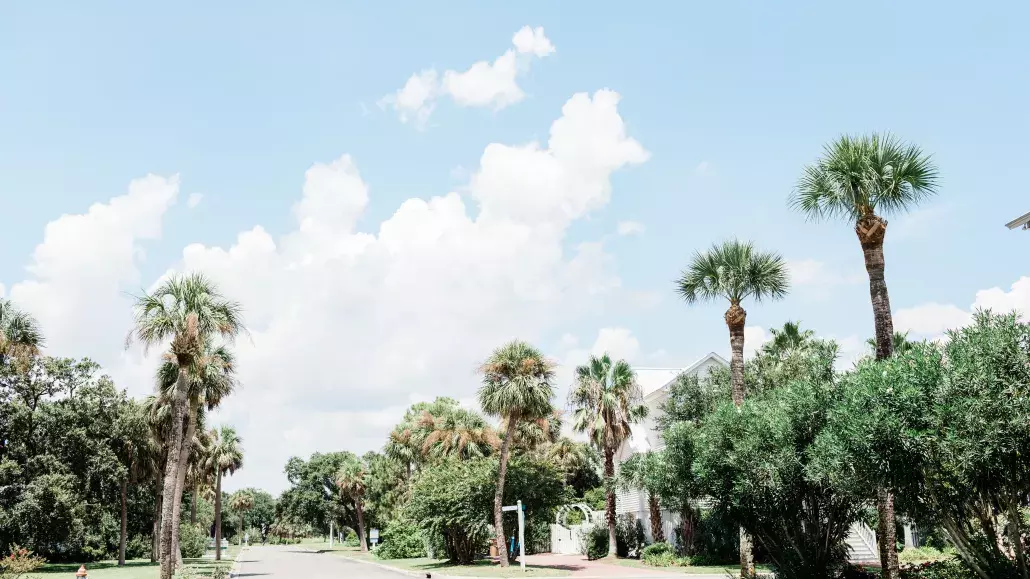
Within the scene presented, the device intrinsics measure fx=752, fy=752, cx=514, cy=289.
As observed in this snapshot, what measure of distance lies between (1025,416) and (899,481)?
251cm

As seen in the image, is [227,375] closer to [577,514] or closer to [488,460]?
[488,460]

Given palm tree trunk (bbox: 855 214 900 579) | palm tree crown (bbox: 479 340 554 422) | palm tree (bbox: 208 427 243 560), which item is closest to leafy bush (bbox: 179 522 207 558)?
palm tree (bbox: 208 427 243 560)

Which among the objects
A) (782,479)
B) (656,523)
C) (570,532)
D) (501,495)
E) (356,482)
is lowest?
(570,532)

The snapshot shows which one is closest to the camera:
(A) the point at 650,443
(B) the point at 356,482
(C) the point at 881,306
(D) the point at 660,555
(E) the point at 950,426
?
(E) the point at 950,426

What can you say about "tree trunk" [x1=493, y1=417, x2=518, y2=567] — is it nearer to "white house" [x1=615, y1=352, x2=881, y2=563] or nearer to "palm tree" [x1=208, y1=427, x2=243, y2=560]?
"white house" [x1=615, y1=352, x2=881, y2=563]

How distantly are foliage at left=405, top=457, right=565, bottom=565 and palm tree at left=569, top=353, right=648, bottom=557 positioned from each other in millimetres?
3320

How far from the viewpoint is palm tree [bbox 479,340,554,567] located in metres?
31.4

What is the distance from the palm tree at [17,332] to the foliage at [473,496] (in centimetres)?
2029

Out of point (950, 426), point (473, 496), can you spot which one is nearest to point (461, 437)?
point (473, 496)

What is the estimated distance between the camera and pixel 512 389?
31.3 m

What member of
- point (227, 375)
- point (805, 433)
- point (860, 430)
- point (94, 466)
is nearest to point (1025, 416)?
point (860, 430)

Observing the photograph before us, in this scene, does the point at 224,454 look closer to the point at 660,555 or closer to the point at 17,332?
the point at 17,332

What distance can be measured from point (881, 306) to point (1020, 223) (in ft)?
21.3

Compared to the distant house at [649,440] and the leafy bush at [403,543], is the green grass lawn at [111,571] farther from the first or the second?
the distant house at [649,440]
